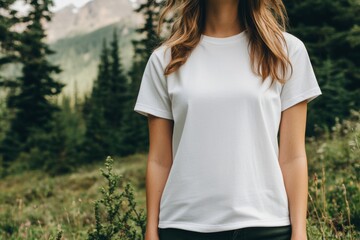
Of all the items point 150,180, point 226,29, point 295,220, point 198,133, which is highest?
point 226,29


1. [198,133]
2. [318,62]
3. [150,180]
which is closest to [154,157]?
[150,180]

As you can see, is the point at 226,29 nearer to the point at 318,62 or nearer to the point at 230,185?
the point at 230,185

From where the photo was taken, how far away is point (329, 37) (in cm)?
1956

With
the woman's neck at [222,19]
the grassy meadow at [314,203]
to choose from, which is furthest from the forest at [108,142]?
the woman's neck at [222,19]

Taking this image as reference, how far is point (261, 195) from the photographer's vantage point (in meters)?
2.06

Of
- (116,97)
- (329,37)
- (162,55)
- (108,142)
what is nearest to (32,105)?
(108,142)

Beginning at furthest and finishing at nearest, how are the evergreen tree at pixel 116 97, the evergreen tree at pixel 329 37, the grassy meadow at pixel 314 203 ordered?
the evergreen tree at pixel 116 97
the evergreen tree at pixel 329 37
the grassy meadow at pixel 314 203

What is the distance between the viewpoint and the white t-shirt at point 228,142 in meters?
2.05

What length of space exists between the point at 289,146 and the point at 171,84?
567 mm

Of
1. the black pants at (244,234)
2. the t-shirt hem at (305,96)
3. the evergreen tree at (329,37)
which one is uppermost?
the evergreen tree at (329,37)

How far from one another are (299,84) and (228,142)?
1.30 feet

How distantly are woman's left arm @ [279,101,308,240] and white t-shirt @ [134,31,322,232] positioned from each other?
36 mm

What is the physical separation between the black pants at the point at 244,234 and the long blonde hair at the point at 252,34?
2.00 ft

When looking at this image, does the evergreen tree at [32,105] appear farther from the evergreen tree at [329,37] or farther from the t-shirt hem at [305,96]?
the t-shirt hem at [305,96]
